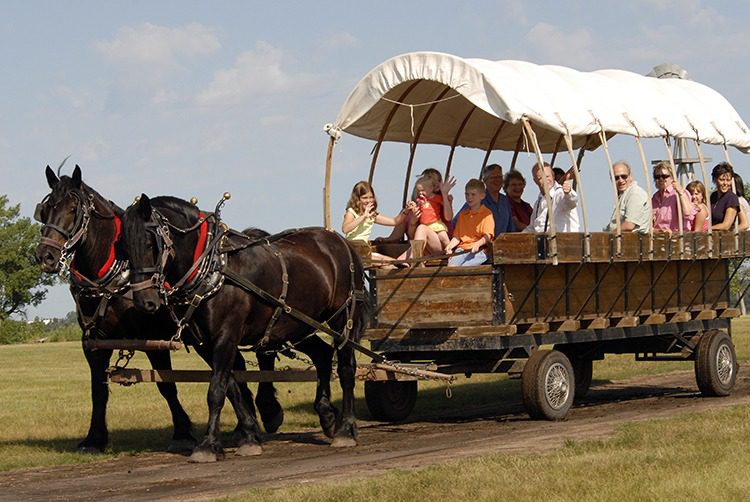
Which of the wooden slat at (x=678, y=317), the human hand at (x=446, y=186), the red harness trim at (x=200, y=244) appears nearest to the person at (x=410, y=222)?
the human hand at (x=446, y=186)

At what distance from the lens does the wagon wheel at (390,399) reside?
13.9 meters

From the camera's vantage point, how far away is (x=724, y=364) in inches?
614

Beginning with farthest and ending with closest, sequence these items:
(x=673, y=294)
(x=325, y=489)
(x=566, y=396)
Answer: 1. (x=673, y=294)
2. (x=566, y=396)
3. (x=325, y=489)

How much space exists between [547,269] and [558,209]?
0.91 m

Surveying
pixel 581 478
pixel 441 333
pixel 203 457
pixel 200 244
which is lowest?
pixel 581 478

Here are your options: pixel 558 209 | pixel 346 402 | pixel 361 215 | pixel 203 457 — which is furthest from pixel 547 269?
pixel 203 457

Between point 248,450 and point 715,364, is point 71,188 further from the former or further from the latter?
point 715,364

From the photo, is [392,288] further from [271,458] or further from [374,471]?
[374,471]

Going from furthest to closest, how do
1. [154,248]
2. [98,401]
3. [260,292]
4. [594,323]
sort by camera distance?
[594,323], [98,401], [260,292], [154,248]

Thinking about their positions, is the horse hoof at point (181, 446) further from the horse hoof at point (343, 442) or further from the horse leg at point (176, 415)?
the horse hoof at point (343, 442)

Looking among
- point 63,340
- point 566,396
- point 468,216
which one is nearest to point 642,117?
point 468,216

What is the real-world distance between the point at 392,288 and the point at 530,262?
1.52 metres

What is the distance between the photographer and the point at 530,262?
41.0 feet

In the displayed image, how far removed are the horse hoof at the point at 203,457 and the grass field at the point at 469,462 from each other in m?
1.02
